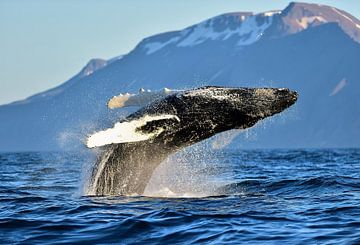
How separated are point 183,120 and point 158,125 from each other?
386 millimetres

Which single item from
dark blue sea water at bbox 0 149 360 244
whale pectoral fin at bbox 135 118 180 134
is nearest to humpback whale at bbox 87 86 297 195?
whale pectoral fin at bbox 135 118 180 134

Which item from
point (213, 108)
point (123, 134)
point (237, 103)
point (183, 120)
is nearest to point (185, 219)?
point (123, 134)

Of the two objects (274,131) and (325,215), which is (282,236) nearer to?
(325,215)

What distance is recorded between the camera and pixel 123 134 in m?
9.05

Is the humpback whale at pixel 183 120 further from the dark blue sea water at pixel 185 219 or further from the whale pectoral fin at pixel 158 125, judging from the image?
the dark blue sea water at pixel 185 219

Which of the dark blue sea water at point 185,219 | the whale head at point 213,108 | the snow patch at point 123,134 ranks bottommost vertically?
the dark blue sea water at point 185,219

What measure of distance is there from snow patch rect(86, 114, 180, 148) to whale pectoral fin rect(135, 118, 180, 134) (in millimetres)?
39

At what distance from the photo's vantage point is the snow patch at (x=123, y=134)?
28.9 feet

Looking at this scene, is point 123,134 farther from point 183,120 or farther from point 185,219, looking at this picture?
point 185,219

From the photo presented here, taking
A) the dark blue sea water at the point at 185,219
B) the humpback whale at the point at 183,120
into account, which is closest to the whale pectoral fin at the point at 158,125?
the humpback whale at the point at 183,120

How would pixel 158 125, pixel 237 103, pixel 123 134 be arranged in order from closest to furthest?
pixel 123 134 < pixel 158 125 < pixel 237 103

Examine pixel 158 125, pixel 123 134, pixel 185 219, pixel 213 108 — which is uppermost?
pixel 213 108

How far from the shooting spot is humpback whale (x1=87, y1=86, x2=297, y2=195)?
384 inches

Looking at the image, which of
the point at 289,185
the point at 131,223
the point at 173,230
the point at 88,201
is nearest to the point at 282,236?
the point at 173,230
